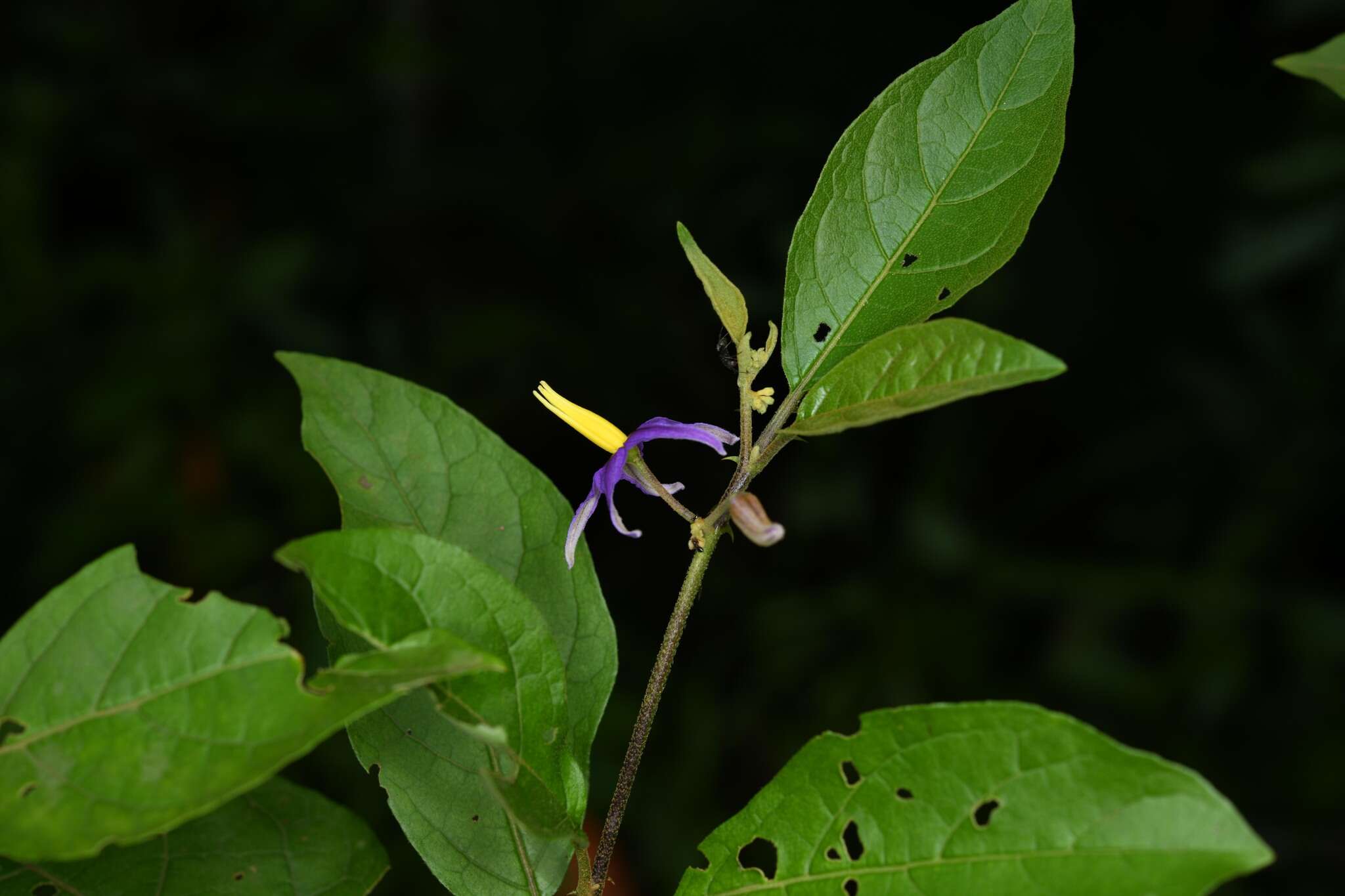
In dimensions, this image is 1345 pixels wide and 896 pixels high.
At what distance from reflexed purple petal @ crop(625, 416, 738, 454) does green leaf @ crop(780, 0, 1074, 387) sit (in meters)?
0.06

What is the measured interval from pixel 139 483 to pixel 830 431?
2269 mm

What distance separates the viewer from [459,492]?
2.63 ft

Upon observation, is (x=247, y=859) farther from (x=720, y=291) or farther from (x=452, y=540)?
(x=720, y=291)

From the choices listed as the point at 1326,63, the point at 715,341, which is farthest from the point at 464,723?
the point at 715,341

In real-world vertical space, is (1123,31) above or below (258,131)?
above

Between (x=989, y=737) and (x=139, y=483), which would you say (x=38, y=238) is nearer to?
(x=139, y=483)

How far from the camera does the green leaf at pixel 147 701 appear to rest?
57cm

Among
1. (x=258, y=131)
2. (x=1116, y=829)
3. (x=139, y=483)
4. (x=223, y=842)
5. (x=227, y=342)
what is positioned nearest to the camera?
(x=1116, y=829)

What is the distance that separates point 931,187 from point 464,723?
0.43 metres

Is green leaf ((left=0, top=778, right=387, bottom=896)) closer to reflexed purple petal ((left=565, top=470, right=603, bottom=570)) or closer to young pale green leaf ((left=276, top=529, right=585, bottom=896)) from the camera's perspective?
young pale green leaf ((left=276, top=529, right=585, bottom=896))

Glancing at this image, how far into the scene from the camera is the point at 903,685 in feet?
8.78

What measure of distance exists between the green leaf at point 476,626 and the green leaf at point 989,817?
13 cm

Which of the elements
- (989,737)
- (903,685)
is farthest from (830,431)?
(903,685)

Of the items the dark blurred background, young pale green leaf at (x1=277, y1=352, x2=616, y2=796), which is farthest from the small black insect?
the dark blurred background
